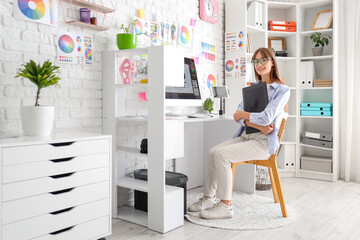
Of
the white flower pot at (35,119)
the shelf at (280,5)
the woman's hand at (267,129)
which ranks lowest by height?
the woman's hand at (267,129)

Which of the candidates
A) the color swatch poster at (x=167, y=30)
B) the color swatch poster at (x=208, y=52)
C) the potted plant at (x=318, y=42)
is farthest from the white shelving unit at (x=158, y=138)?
the potted plant at (x=318, y=42)

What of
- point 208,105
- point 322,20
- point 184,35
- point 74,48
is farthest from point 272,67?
point 322,20

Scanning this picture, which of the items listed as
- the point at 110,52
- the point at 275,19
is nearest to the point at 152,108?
the point at 110,52

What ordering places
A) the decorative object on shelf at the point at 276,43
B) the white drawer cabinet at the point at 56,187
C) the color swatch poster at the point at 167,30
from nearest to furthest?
the white drawer cabinet at the point at 56,187, the color swatch poster at the point at 167,30, the decorative object on shelf at the point at 276,43

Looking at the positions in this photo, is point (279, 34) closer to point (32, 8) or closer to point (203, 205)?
point (203, 205)

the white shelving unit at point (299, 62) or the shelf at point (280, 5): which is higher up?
the shelf at point (280, 5)

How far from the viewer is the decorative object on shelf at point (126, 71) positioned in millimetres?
2691

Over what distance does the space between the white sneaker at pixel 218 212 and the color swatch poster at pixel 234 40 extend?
199 cm

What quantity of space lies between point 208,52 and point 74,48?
173 centimetres

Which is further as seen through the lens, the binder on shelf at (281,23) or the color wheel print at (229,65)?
the binder on shelf at (281,23)

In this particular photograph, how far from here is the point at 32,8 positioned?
2086mm

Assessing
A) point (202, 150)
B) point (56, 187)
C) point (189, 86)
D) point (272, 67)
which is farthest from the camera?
point (202, 150)

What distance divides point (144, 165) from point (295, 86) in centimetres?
218

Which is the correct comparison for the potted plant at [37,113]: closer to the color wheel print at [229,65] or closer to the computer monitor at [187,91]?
the computer monitor at [187,91]
